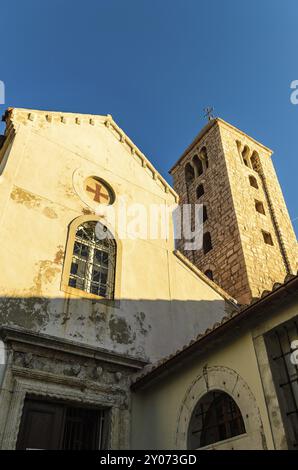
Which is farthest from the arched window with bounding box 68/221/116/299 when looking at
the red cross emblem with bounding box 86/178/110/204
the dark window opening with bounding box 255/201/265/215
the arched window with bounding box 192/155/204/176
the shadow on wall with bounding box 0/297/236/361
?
the arched window with bounding box 192/155/204/176

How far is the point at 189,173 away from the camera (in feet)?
75.0

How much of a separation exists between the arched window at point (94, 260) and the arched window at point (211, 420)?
3.02 metres

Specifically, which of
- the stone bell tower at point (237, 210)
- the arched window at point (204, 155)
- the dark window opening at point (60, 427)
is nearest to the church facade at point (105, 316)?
the dark window opening at point (60, 427)

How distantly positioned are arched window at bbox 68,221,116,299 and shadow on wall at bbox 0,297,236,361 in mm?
447

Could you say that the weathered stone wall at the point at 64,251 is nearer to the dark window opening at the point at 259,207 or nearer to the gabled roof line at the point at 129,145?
the gabled roof line at the point at 129,145

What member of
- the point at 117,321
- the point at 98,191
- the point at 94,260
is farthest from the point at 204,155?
the point at 117,321

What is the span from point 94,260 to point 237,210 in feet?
31.6

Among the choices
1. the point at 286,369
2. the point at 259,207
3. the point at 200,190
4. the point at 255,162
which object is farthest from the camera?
the point at 255,162

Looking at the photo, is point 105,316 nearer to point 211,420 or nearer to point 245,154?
point 211,420

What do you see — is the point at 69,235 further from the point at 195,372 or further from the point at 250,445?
the point at 250,445

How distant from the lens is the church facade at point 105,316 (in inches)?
223

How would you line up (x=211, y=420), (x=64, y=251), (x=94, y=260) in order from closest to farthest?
(x=211, y=420) → (x=64, y=251) → (x=94, y=260)

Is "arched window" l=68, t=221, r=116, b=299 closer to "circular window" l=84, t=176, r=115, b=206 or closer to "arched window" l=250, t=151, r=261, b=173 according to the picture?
"circular window" l=84, t=176, r=115, b=206

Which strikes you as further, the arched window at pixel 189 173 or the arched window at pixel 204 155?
Answer: the arched window at pixel 189 173
